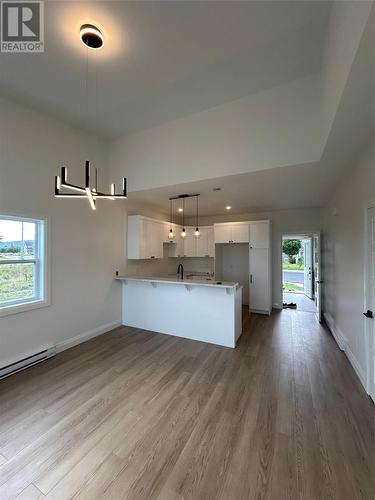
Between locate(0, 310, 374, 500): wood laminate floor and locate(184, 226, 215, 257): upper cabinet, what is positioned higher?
locate(184, 226, 215, 257): upper cabinet

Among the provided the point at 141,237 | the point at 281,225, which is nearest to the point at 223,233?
the point at 281,225

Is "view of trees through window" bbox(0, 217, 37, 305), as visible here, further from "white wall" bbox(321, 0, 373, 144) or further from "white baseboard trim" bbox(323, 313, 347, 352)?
"white baseboard trim" bbox(323, 313, 347, 352)

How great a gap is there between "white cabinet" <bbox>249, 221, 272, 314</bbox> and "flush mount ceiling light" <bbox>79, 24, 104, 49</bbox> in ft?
16.0

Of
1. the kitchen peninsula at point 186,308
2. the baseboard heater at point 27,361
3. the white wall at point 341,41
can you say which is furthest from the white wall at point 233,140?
the baseboard heater at point 27,361

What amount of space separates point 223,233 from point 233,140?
3318 millimetres

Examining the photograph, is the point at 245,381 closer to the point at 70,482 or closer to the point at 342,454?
the point at 342,454

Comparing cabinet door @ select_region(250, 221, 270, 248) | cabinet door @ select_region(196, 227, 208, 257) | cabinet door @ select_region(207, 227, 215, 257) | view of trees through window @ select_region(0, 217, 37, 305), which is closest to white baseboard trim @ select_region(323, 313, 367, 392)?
cabinet door @ select_region(250, 221, 270, 248)

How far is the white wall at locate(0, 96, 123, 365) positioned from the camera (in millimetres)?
3031

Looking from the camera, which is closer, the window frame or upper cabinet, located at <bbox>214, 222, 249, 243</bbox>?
the window frame

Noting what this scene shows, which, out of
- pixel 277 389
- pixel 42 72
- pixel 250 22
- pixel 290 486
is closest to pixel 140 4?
pixel 250 22

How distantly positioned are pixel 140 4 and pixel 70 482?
4.01 metres

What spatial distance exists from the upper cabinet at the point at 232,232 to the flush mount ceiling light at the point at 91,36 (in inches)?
188

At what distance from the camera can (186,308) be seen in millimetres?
4188

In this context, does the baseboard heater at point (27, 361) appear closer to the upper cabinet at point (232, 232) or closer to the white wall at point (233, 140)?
the white wall at point (233, 140)
